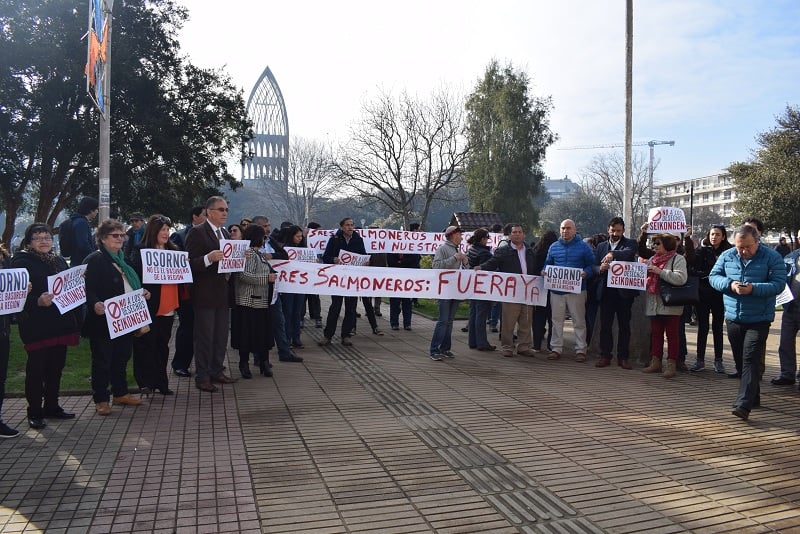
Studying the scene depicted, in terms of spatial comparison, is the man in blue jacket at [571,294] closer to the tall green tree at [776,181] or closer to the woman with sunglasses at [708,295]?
the woman with sunglasses at [708,295]

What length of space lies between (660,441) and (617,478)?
1.21 meters

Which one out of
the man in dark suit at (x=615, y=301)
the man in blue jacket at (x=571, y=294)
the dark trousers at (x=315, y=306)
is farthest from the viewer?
the dark trousers at (x=315, y=306)

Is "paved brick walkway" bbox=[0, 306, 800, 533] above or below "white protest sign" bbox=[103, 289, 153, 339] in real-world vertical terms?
below

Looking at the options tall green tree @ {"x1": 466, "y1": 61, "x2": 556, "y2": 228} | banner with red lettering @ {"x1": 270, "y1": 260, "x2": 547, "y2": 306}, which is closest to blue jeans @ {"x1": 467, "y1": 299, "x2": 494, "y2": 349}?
banner with red lettering @ {"x1": 270, "y1": 260, "x2": 547, "y2": 306}

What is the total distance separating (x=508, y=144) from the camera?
57.6 meters

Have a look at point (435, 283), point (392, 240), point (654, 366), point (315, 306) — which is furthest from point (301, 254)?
point (654, 366)

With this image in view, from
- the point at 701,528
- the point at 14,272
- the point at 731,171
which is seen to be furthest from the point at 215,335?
the point at 731,171

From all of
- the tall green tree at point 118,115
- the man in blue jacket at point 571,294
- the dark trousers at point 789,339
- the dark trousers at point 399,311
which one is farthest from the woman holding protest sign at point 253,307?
the tall green tree at point 118,115

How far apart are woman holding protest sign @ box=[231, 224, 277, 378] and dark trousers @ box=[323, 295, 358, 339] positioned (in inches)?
94.0

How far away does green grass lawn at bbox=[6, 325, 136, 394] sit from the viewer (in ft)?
25.5

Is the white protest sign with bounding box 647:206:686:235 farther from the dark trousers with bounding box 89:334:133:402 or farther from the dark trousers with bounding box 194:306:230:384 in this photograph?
the dark trousers with bounding box 89:334:133:402

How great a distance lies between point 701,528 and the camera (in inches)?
162

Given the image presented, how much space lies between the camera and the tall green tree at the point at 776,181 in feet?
98.2

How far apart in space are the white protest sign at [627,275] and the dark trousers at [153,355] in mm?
6058
